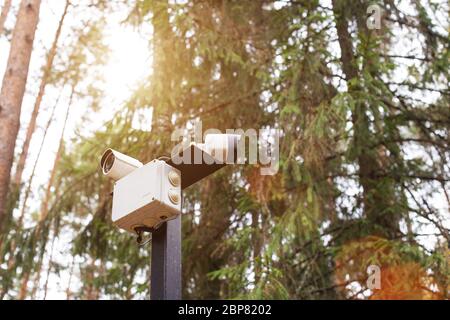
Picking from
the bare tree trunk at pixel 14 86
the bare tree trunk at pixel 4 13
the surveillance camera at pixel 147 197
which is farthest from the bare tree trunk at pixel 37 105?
the surveillance camera at pixel 147 197

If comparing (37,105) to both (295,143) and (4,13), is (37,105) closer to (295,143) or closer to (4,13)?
(4,13)

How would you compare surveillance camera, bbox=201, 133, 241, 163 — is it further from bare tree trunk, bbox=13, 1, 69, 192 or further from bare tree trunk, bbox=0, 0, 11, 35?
bare tree trunk, bbox=13, 1, 69, 192

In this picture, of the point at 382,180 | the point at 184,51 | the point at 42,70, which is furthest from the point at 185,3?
the point at 42,70

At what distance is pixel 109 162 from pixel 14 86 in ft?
13.2

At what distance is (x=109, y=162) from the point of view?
108 inches

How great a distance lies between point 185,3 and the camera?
660 centimetres

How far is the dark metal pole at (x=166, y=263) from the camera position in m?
2.43

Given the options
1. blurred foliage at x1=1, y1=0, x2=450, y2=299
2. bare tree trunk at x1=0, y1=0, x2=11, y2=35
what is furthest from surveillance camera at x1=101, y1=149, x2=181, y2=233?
bare tree trunk at x1=0, y1=0, x2=11, y2=35

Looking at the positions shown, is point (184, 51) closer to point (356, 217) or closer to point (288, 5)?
point (288, 5)

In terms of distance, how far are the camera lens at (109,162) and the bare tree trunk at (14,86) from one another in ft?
11.3

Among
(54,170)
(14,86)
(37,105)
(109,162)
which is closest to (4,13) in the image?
(37,105)

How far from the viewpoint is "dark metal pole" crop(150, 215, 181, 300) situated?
243 centimetres

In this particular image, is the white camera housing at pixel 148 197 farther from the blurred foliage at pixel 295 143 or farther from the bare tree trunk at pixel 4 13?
the bare tree trunk at pixel 4 13

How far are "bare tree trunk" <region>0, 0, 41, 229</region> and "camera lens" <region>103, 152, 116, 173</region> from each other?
3.44 metres
